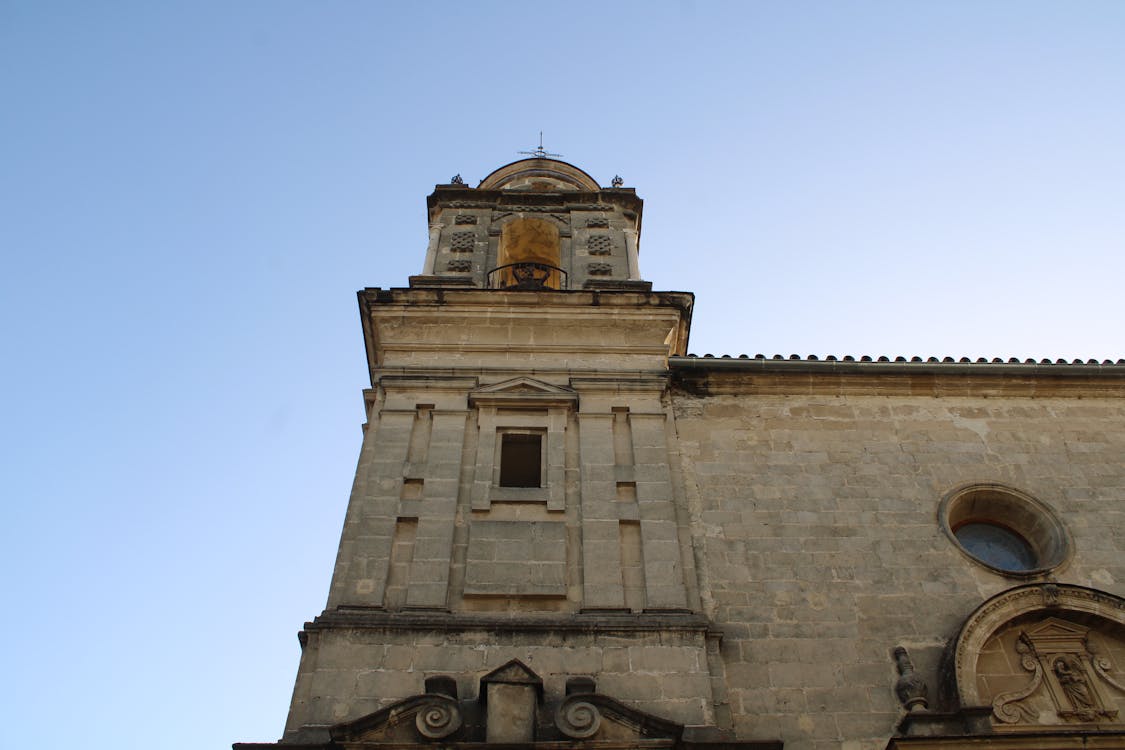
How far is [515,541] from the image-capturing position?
396 inches

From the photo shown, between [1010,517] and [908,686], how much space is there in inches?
130

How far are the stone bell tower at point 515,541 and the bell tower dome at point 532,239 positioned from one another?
0.35 metres

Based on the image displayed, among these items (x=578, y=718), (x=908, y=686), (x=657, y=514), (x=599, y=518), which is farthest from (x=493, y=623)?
(x=908, y=686)

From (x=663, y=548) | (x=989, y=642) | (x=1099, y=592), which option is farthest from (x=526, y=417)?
(x=1099, y=592)

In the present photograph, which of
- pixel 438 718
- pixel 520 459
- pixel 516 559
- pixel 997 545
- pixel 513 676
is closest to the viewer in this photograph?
pixel 438 718

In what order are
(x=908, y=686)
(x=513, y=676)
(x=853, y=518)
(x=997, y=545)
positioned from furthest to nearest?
(x=997, y=545) < (x=853, y=518) < (x=908, y=686) < (x=513, y=676)

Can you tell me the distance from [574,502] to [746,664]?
2.45m

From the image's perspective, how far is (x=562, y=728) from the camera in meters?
8.10

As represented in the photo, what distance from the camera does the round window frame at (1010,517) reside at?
10.7 meters

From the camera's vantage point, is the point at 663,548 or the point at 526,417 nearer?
the point at 663,548

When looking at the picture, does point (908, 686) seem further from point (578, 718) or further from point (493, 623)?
point (493, 623)

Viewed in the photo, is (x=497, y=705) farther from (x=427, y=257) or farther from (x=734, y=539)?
(x=427, y=257)

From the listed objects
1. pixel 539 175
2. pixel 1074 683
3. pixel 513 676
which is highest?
pixel 539 175

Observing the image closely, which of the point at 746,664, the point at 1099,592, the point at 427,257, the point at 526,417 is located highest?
the point at 427,257
